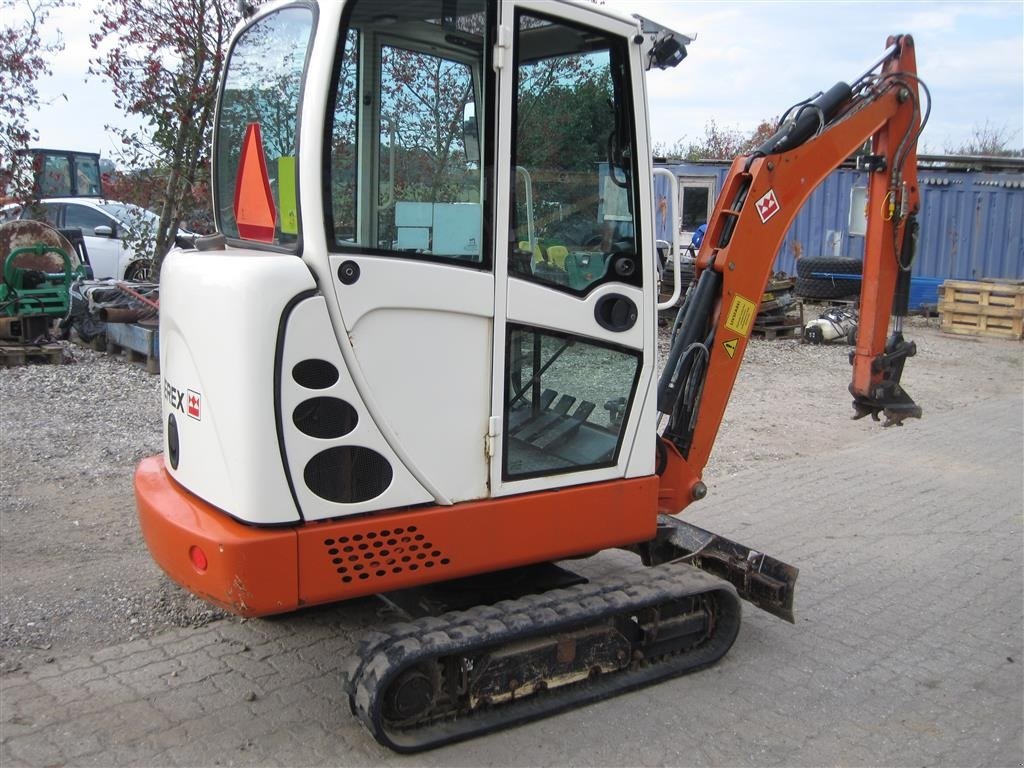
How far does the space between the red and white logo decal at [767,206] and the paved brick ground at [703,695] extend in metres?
1.94

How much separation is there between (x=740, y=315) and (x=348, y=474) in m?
1.95

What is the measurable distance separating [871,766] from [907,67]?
10.2ft

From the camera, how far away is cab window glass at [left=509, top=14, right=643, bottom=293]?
3.51 metres

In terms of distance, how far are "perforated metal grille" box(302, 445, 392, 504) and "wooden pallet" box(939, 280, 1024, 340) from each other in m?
14.1

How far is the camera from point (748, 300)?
4336 millimetres

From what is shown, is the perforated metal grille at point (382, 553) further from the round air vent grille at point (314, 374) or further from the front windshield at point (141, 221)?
the front windshield at point (141, 221)

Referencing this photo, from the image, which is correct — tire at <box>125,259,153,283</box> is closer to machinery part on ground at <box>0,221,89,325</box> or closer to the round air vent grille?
machinery part on ground at <box>0,221,89,325</box>

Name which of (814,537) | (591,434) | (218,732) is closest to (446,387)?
(591,434)

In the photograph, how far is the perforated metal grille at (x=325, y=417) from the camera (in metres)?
3.19

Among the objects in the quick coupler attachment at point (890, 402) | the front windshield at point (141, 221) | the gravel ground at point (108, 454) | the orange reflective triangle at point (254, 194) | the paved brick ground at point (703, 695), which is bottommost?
the paved brick ground at point (703, 695)

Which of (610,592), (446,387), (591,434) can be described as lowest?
(610,592)

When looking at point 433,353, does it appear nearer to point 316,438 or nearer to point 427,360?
point 427,360

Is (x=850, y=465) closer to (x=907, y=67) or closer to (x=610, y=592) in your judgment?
(x=907, y=67)

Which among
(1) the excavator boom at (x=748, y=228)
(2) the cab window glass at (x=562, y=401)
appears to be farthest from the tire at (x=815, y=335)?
(2) the cab window glass at (x=562, y=401)
